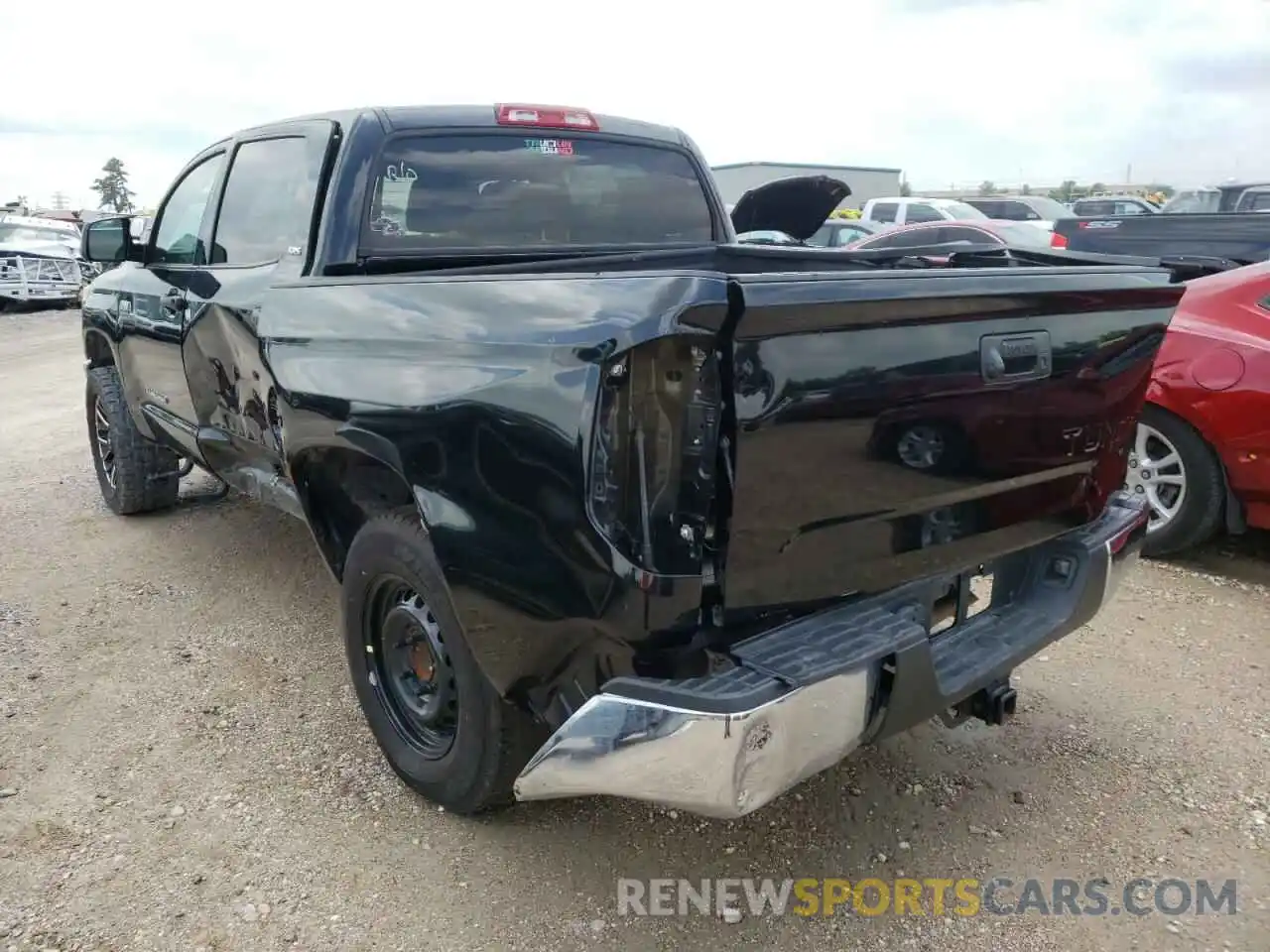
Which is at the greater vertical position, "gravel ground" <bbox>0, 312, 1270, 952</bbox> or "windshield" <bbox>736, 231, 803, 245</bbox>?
"windshield" <bbox>736, 231, 803, 245</bbox>

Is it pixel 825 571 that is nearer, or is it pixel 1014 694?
pixel 825 571

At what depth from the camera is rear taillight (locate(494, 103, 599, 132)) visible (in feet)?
11.9

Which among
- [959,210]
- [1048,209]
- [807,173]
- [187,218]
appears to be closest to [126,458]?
[187,218]

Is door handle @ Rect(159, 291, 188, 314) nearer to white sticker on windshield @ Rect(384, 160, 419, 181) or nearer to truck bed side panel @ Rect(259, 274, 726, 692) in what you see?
white sticker on windshield @ Rect(384, 160, 419, 181)

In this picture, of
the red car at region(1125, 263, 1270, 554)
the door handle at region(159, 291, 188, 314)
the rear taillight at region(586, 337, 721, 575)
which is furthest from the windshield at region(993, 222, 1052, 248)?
the rear taillight at region(586, 337, 721, 575)

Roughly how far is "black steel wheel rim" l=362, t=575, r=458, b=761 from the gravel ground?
0.78 feet

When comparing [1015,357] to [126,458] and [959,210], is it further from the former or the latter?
[959,210]

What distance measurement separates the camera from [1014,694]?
8.53ft

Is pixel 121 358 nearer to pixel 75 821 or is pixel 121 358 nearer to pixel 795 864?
pixel 75 821

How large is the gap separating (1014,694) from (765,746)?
99cm

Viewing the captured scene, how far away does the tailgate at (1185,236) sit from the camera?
21.6 ft

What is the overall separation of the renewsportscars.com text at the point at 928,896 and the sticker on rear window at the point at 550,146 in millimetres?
2480

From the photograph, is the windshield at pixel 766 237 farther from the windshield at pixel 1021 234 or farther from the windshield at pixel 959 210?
the windshield at pixel 959 210

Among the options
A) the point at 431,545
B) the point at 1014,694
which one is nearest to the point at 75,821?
the point at 431,545
